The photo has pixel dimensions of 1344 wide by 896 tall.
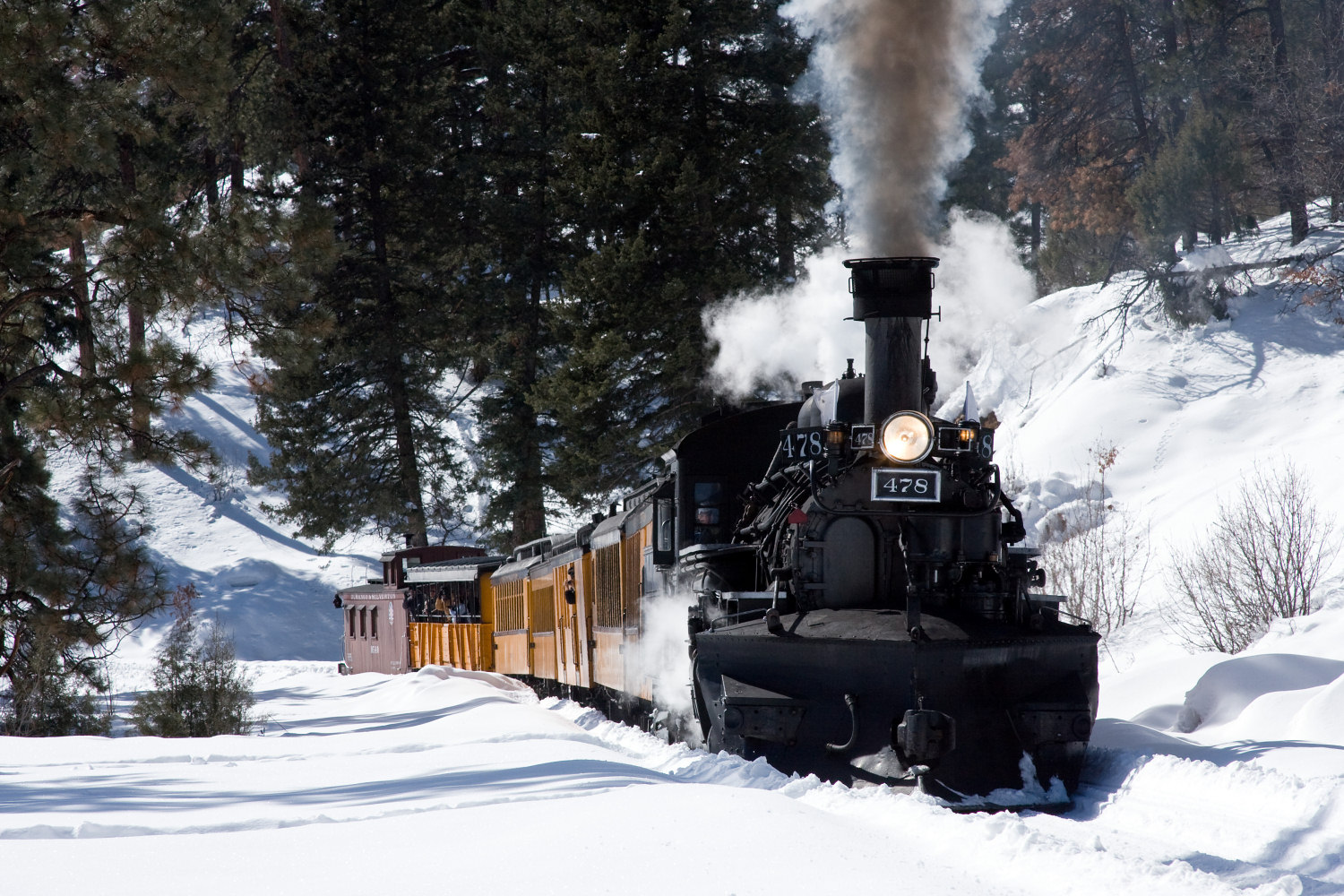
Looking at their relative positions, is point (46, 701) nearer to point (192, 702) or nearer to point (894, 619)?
point (192, 702)

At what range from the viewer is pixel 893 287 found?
8.46 m

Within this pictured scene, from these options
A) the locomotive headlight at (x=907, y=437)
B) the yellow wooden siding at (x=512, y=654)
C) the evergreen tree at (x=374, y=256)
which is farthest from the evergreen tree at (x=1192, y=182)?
the locomotive headlight at (x=907, y=437)

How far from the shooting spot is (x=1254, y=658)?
36.8 ft

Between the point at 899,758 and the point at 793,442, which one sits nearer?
the point at 899,758

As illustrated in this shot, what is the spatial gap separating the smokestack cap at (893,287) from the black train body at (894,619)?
13 mm

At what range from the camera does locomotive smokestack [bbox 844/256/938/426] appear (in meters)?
8.33

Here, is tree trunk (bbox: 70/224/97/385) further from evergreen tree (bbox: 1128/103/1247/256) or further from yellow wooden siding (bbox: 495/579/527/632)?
evergreen tree (bbox: 1128/103/1247/256)

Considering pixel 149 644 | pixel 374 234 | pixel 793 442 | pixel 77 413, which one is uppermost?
pixel 374 234

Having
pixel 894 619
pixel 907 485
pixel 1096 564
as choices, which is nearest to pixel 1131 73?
pixel 1096 564

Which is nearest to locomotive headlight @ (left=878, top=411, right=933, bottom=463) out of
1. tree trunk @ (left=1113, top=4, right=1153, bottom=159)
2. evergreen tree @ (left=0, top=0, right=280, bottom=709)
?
evergreen tree @ (left=0, top=0, right=280, bottom=709)

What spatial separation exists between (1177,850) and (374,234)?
92.6 feet

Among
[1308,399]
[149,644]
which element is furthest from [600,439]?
[149,644]

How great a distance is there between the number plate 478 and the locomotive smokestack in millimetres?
512

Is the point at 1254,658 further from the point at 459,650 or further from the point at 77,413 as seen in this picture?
the point at 459,650
